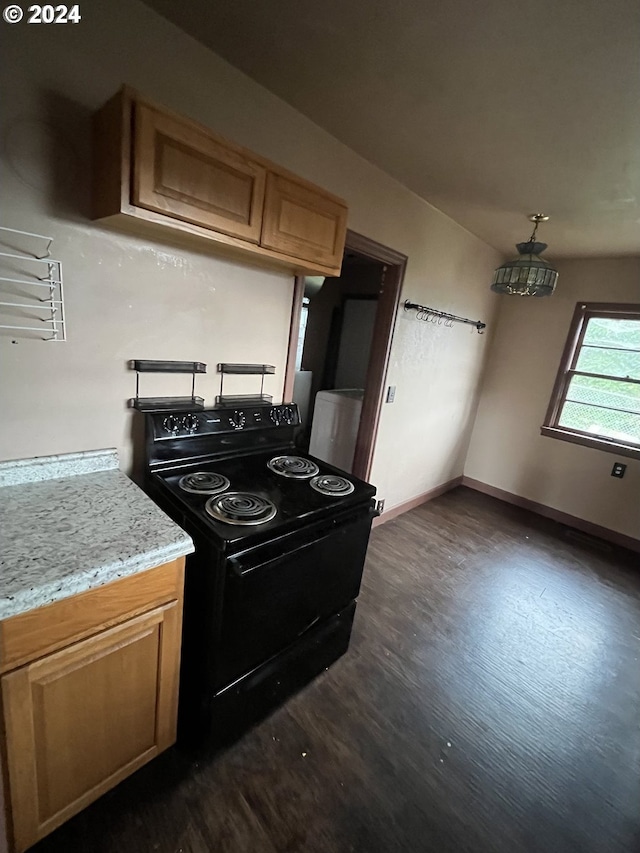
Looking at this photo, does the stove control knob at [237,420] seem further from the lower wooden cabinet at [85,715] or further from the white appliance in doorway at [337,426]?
the white appliance in doorway at [337,426]

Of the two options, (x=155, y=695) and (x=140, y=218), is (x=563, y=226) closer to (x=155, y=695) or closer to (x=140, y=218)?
(x=140, y=218)

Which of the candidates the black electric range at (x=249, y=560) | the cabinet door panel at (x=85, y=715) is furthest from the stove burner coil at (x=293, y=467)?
the cabinet door panel at (x=85, y=715)

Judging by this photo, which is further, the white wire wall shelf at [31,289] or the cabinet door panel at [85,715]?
the white wire wall shelf at [31,289]

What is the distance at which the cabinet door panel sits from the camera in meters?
0.90

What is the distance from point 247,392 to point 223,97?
1164 mm

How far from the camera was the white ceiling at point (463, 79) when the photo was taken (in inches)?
42.8

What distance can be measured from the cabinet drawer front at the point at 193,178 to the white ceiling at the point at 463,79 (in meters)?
0.43

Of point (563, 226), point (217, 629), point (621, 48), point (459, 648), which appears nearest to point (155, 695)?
point (217, 629)

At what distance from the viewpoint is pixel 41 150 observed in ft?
3.67

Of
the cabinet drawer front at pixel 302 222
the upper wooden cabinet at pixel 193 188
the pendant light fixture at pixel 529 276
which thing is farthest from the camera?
the pendant light fixture at pixel 529 276

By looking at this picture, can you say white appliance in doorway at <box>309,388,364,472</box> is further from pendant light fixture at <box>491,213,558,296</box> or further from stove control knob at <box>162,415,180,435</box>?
stove control knob at <box>162,415,180,435</box>

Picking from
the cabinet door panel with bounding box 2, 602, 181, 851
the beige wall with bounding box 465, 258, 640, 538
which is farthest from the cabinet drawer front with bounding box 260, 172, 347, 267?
the beige wall with bounding box 465, 258, 640, 538

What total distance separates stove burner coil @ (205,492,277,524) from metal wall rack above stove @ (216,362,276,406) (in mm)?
522

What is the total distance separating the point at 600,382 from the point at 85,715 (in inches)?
161
